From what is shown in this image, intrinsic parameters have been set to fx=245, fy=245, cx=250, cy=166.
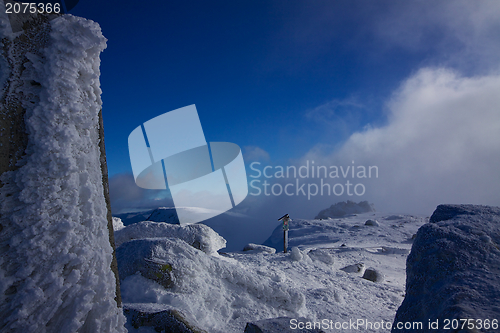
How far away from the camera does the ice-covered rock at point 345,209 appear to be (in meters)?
38.4

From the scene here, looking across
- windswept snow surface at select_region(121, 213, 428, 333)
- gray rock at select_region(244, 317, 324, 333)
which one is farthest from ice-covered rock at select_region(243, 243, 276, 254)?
gray rock at select_region(244, 317, 324, 333)

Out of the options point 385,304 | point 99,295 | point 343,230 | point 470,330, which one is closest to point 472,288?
point 470,330

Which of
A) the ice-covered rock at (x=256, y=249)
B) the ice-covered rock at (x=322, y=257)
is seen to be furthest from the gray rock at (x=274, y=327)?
the ice-covered rock at (x=256, y=249)

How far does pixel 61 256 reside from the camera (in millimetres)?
1629

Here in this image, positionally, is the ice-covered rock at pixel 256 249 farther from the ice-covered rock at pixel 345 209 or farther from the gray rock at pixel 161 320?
the ice-covered rock at pixel 345 209

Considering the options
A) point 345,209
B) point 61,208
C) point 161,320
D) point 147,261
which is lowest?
point 345,209

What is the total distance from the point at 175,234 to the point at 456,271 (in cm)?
682

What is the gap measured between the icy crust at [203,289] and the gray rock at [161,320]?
0.55 meters

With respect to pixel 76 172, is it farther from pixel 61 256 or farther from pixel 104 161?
pixel 61 256

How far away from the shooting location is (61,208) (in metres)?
1.70

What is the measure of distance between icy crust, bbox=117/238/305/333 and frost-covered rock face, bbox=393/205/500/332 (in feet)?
7.76

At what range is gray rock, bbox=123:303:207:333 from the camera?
2.59 meters

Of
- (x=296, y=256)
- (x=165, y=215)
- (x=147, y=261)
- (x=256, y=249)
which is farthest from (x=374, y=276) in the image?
(x=165, y=215)

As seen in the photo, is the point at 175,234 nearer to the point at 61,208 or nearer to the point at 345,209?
the point at 61,208
